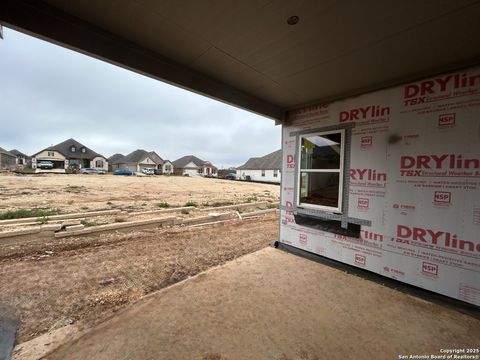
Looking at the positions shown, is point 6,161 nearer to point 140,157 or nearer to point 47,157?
point 47,157

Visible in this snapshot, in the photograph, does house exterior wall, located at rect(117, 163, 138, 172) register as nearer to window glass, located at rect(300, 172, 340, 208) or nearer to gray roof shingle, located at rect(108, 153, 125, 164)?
gray roof shingle, located at rect(108, 153, 125, 164)

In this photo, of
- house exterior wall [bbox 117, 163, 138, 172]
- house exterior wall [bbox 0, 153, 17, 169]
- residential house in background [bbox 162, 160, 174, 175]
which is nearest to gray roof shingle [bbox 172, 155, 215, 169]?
residential house in background [bbox 162, 160, 174, 175]

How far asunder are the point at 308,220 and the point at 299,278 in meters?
1.02

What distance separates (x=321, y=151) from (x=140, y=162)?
150 feet

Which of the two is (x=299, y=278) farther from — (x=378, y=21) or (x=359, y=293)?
(x=378, y=21)

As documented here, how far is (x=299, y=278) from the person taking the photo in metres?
2.91

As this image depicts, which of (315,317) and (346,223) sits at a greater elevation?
(346,223)

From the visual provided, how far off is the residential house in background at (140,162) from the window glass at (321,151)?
1755 inches

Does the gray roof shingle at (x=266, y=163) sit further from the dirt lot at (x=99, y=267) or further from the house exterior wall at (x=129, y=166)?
the dirt lot at (x=99, y=267)

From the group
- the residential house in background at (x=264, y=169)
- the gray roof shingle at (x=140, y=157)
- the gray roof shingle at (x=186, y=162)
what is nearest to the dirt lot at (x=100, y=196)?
the residential house in background at (x=264, y=169)

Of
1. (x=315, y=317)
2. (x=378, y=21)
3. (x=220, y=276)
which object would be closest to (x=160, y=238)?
(x=220, y=276)

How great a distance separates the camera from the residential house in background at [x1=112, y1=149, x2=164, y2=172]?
43.6 meters

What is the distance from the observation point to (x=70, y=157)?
37094 mm

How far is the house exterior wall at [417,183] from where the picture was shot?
7.29 ft
